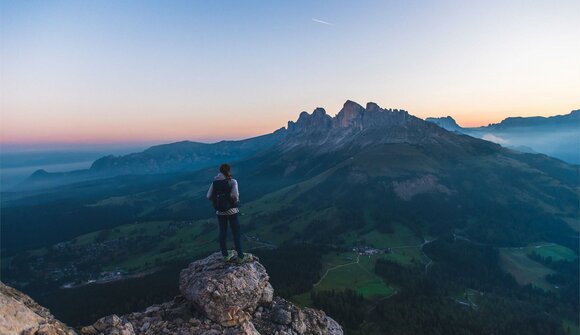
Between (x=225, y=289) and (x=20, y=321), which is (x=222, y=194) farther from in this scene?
→ (x=20, y=321)

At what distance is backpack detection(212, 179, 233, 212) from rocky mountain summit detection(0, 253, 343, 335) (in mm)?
5578

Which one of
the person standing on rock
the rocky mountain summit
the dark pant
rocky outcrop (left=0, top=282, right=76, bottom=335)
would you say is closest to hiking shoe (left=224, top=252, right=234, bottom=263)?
the rocky mountain summit

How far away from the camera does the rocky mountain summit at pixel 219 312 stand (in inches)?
998

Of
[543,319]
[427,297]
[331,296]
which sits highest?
[331,296]

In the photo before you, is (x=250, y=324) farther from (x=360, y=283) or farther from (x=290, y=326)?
(x=360, y=283)

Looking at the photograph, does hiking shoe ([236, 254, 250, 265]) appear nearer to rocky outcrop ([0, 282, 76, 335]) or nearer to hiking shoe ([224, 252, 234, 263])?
hiking shoe ([224, 252, 234, 263])

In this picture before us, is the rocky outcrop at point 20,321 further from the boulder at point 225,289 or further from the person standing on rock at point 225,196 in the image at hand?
the person standing on rock at point 225,196

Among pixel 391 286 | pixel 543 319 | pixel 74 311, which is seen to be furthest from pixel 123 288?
pixel 543 319

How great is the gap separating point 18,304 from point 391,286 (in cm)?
→ 19302

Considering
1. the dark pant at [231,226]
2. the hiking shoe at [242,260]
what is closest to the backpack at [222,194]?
the dark pant at [231,226]

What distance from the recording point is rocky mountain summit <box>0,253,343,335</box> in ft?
83.2

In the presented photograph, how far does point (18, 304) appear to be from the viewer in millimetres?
18172

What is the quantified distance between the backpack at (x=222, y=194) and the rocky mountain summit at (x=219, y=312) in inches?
220

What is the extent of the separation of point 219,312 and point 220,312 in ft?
0.26
